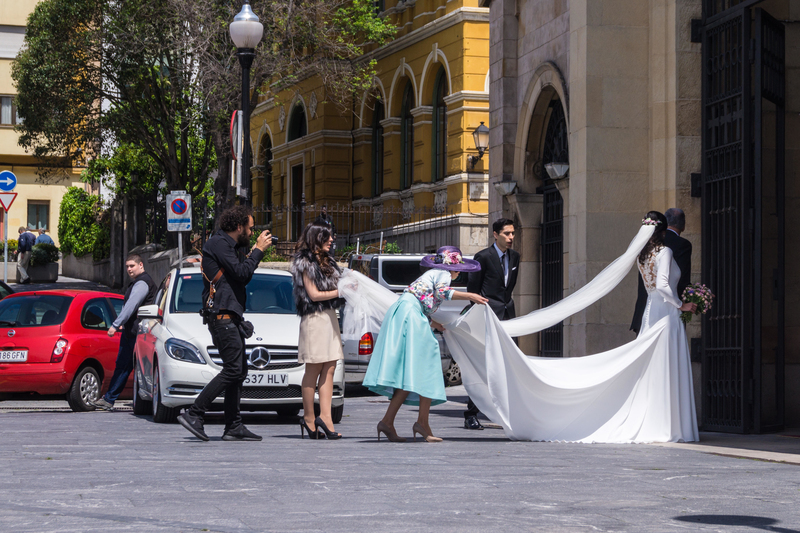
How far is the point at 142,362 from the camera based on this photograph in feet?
47.8

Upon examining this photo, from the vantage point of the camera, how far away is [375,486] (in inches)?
310

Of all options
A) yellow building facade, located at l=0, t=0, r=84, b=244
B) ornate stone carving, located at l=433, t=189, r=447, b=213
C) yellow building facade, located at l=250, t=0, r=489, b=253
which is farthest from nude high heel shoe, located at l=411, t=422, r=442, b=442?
yellow building facade, located at l=0, t=0, r=84, b=244

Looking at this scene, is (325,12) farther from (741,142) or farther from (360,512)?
(360,512)

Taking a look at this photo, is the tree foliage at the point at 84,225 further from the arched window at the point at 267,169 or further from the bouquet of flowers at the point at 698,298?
the bouquet of flowers at the point at 698,298

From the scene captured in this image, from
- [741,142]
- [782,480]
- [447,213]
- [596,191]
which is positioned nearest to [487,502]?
[782,480]

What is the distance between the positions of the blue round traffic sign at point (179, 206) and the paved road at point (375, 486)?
12.4 m

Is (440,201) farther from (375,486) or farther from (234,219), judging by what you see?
(375,486)

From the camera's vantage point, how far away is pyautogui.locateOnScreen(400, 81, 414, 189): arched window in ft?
118

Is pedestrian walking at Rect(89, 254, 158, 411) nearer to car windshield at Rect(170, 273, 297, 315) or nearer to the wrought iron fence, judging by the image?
car windshield at Rect(170, 273, 297, 315)

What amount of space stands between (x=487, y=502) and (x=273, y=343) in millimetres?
6290

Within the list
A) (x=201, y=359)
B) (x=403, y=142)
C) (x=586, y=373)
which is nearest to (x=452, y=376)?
(x=201, y=359)

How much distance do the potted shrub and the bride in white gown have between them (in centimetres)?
3931

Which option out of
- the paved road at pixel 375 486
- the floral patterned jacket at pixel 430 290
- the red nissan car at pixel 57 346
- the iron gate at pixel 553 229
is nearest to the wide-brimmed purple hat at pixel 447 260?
the floral patterned jacket at pixel 430 290

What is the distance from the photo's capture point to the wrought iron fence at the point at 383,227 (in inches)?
1256
